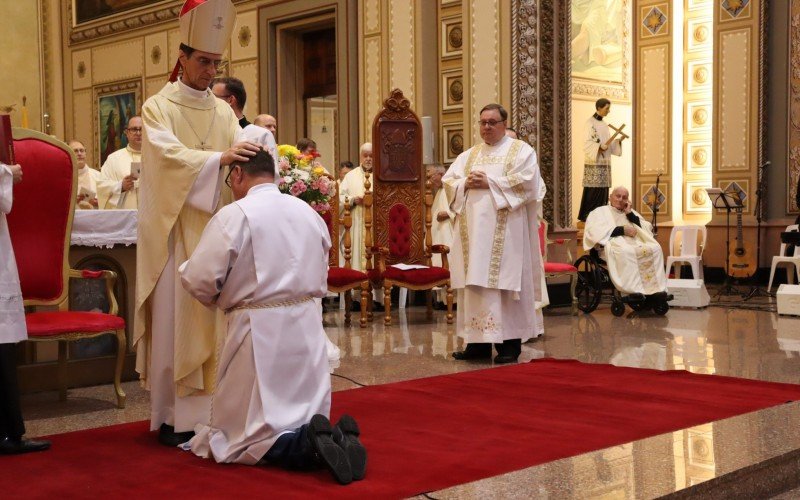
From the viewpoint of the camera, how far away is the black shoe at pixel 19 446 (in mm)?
3807

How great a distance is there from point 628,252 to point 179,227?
6.45 meters

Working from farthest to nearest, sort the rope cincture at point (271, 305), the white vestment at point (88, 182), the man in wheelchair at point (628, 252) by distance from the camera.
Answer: the man in wheelchair at point (628, 252)
the white vestment at point (88, 182)
the rope cincture at point (271, 305)

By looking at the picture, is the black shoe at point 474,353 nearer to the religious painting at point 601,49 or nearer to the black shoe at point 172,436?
the black shoe at point 172,436


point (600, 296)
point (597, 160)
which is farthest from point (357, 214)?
point (597, 160)

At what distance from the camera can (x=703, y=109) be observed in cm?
1464

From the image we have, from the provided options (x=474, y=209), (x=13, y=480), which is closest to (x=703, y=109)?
(x=474, y=209)

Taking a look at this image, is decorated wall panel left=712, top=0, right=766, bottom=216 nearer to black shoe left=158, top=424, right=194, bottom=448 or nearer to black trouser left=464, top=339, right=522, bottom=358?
black trouser left=464, top=339, right=522, bottom=358

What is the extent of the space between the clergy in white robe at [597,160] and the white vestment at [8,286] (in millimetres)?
10070

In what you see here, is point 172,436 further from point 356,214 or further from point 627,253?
point 356,214

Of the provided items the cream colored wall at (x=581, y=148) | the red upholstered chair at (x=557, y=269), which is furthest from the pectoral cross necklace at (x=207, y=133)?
the cream colored wall at (x=581, y=148)

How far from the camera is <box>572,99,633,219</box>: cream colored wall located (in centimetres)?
1426

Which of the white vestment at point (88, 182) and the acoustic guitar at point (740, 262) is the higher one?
the white vestment at point (88, 182)

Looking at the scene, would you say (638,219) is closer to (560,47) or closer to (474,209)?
(560,47)

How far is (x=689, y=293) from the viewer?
992 cm
